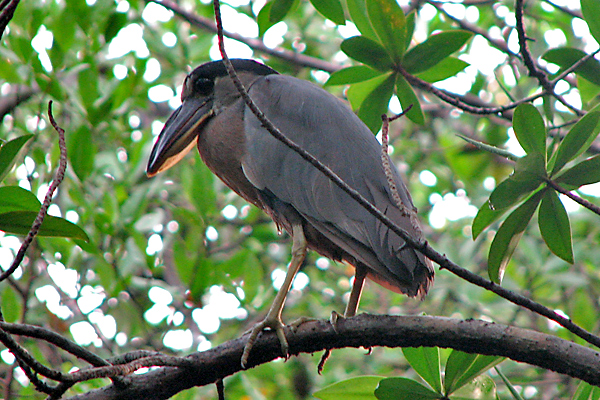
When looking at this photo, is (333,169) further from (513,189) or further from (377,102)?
(513,189)

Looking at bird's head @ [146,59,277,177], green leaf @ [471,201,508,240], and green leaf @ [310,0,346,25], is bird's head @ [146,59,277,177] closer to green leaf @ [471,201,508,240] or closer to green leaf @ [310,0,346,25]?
green leaf @ [310,0,346,25]

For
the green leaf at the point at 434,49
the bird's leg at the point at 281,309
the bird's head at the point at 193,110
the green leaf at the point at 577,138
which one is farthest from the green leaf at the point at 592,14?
the bird's head at the point at 193,110

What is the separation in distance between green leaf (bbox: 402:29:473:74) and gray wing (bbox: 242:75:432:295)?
46 cm

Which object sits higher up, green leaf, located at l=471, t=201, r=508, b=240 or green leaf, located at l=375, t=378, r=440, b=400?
green leaf, located at l=471, t=201, r=508, b=240

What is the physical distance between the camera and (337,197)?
2309 mm

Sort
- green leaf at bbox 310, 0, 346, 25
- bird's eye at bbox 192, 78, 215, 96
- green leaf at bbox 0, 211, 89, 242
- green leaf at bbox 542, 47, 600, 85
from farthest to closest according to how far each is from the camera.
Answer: bird's eye at bbox 192, 78, 215, 96 → green leaf at bbox 310, 0, 346, 25 → green leaf at bbox 542, 47, 600, 85 → green leaf at bbox 0, 211, 89, 242

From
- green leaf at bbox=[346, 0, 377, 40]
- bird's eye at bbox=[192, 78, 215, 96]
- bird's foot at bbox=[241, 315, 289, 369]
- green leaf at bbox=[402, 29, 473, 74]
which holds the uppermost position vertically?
bird's eye at bbox=[192, 78, 215, 96]

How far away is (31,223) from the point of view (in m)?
1.47

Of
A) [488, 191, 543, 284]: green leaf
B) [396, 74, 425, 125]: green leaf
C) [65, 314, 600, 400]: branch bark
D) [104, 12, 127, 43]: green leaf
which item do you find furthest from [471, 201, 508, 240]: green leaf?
[104, 12, 127, 43]: green leaf

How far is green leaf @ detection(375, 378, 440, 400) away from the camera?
1.68 meters

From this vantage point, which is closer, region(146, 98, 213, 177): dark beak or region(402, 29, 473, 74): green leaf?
region(402, 29, 473, 74): green leaf

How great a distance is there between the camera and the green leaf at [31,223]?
1448mm

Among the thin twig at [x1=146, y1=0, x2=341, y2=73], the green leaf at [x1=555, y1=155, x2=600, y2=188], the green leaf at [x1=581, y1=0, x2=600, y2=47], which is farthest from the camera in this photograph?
the thin twig at [x1=146, y1=0, x2=341, y2=73]

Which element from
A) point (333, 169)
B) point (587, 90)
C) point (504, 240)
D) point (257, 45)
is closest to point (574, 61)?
point (587, 90)
